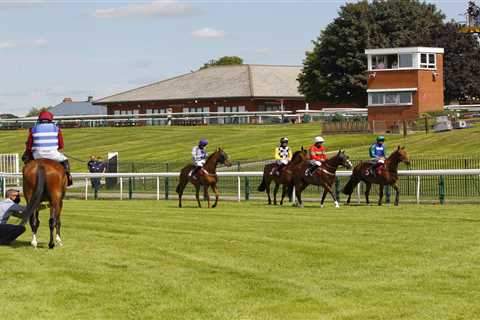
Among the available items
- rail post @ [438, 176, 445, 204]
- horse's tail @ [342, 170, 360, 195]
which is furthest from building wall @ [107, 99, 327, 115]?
horse's tail @ [342, 170, 360, 195]

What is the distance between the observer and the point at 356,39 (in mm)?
82688

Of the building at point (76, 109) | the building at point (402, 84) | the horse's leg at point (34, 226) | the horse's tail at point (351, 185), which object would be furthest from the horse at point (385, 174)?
the building at point (76, 109)

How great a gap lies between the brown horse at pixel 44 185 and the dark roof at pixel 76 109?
118305 millimetres

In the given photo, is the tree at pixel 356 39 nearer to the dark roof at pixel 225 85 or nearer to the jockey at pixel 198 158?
the dark roof at pixel 225 85

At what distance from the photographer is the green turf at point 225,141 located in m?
52.5

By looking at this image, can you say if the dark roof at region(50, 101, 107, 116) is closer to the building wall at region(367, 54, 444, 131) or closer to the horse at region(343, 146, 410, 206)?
the building wall at region(367, 54, 444, 131)

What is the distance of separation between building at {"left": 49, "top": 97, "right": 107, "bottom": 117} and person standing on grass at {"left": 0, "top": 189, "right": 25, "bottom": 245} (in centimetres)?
11648

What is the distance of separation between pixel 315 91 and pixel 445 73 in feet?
40.4

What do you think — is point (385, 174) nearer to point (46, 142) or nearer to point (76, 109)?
point (46, 142)

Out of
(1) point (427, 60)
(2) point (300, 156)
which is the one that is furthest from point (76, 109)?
(2) point (300, 156)

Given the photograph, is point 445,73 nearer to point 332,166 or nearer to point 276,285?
point 332,166

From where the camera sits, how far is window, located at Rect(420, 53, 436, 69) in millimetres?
66438

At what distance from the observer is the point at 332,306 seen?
32.3ft

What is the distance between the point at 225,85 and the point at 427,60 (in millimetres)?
39994
